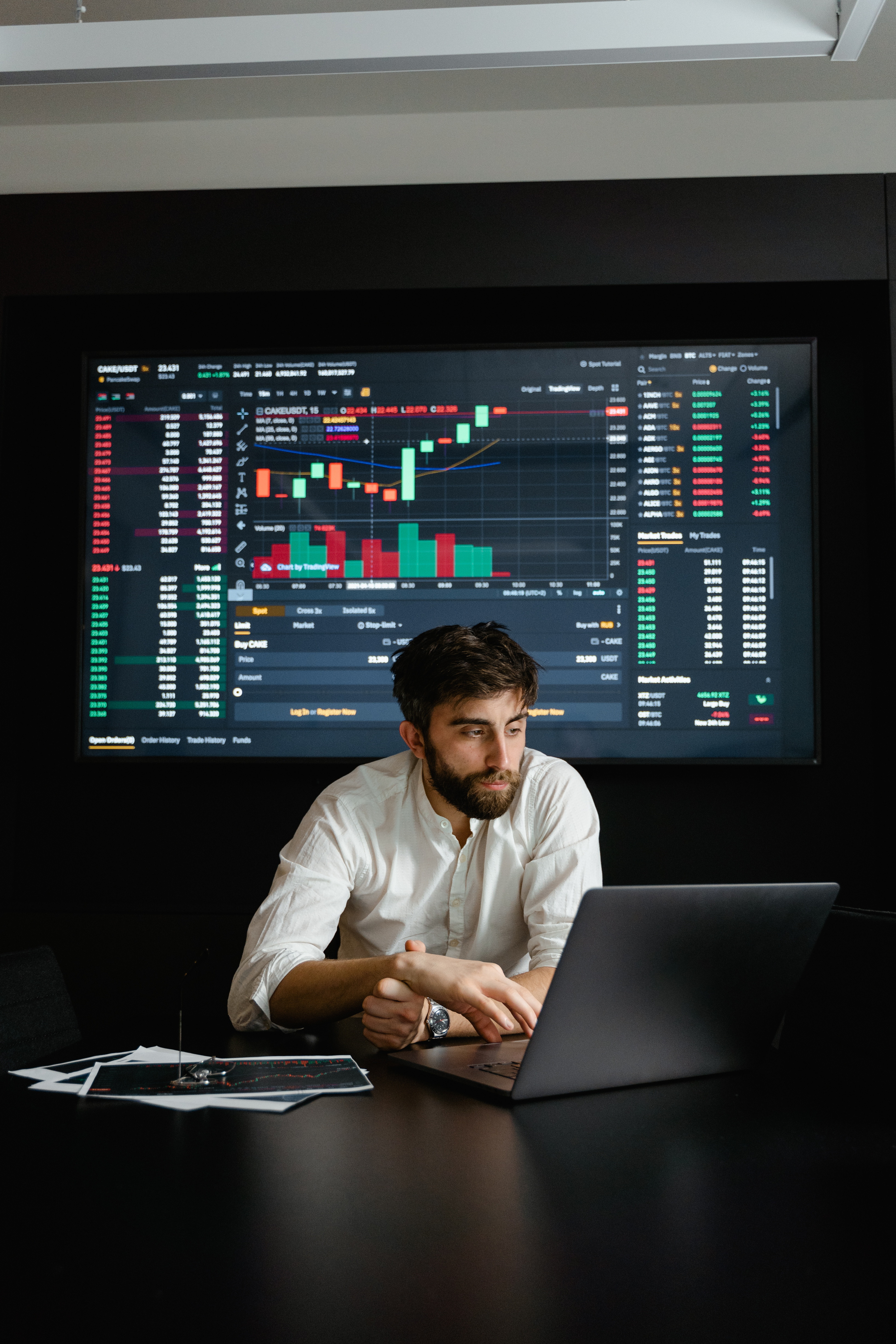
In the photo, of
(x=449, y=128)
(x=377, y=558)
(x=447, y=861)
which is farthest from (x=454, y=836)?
(x=449, y=128)

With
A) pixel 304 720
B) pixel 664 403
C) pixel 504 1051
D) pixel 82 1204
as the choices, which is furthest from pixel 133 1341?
pixel 664 403

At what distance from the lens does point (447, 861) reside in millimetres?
1888

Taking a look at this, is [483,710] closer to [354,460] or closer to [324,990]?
[324,990]

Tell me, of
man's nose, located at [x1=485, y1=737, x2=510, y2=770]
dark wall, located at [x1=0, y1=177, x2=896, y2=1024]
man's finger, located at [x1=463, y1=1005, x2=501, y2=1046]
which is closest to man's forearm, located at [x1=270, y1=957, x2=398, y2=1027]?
man's finger, located at [x1=463, y1=1005, x2=501, y2=1046]

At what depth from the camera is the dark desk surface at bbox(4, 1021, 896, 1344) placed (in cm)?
59

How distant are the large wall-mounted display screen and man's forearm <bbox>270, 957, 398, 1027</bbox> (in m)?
1.20

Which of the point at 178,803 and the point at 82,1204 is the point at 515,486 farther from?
the point at 82,1204

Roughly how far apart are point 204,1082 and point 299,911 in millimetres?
575

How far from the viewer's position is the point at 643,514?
104 inches

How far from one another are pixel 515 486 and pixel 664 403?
17.7 inches

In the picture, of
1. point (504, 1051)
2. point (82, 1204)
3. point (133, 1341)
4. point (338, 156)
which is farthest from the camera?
point (338, 156)

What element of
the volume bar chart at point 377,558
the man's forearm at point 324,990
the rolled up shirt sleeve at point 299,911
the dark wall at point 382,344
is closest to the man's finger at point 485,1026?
the man's forearm at point 324,990

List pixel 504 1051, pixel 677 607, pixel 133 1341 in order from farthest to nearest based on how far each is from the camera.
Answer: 1. pixel 677 607
2. pixel 504 1051
3. pixel 133 1341

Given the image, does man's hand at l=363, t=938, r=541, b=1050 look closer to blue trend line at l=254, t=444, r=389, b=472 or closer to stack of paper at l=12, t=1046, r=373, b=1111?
stack of paper at l=12, t=1046, r=373, b=1111
